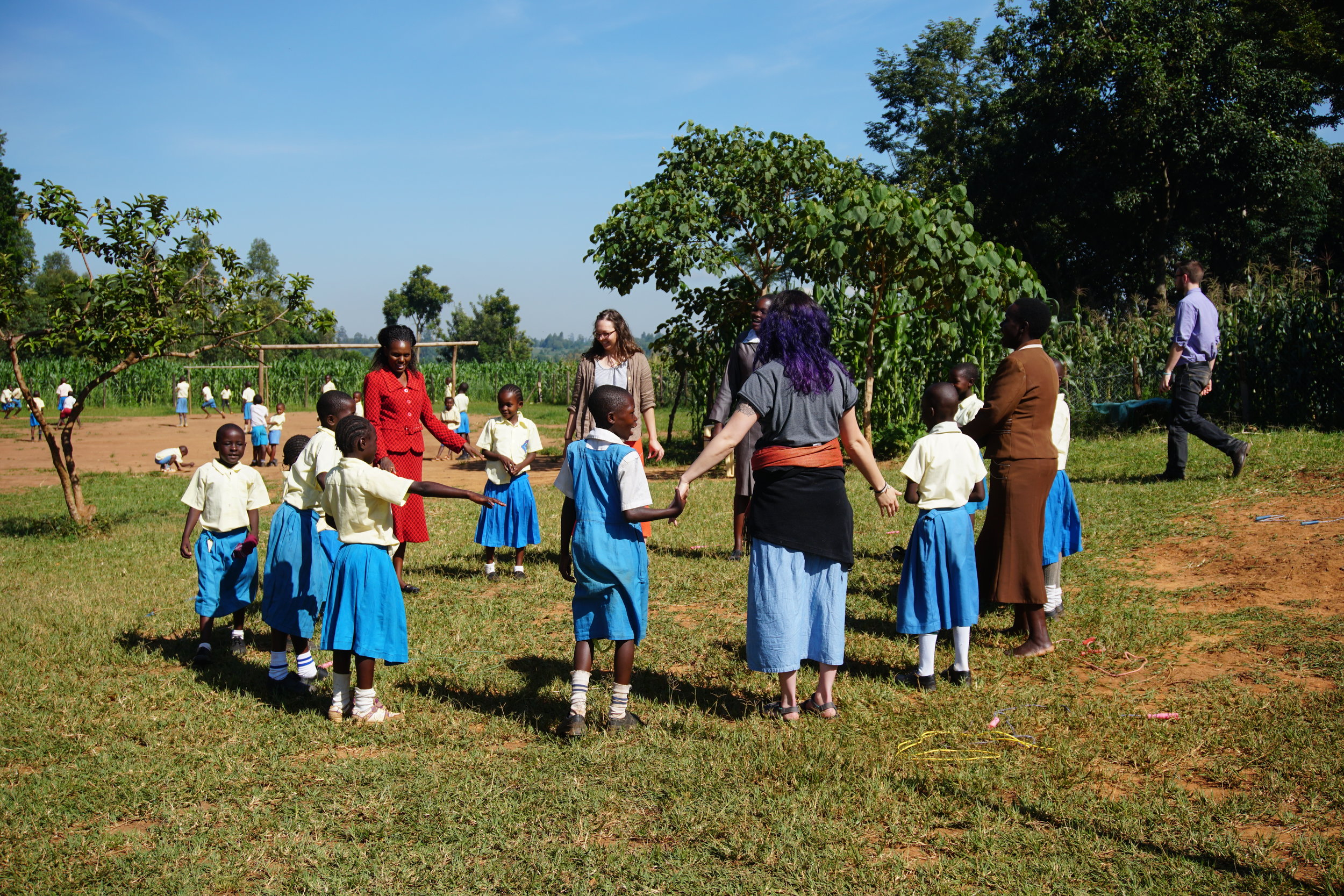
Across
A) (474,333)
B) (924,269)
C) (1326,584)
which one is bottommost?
(1326,584)

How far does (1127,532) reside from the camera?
7617 millimetres

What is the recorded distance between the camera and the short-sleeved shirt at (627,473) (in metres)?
4.11

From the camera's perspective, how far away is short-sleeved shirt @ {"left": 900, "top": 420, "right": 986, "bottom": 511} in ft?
15.5

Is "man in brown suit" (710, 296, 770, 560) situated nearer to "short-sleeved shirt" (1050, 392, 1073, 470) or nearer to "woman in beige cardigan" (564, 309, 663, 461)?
"woman in beige cardigan" (564, 309, 663, 461)

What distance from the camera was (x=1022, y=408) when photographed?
4.89 m

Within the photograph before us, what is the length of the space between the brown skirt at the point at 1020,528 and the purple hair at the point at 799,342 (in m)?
1.32

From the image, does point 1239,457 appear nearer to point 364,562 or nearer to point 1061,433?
point 1061,433

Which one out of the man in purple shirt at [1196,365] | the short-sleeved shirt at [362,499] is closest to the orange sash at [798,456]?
the short-sleeved shirt at [362,499]

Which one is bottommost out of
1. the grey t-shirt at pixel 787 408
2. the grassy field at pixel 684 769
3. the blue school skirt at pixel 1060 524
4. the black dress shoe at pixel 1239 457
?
the grassy field at pixel 684 769


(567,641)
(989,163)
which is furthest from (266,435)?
(989,163)

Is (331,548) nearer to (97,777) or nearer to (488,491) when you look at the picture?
(97,777)

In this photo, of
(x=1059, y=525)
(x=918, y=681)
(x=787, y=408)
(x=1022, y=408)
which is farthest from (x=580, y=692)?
(x=1059, y=525)

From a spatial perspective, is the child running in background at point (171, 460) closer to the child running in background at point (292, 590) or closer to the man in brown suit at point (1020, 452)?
the child running in background at point (292, 590)

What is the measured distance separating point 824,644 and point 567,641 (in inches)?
83.5
